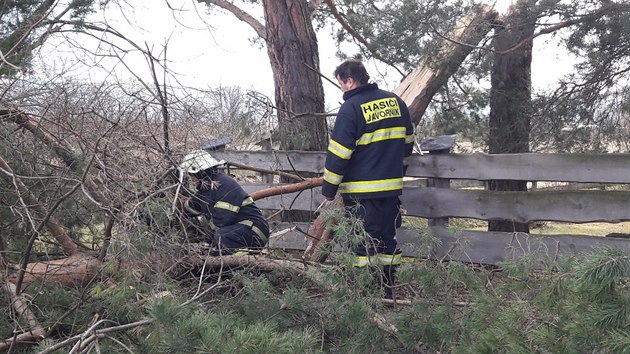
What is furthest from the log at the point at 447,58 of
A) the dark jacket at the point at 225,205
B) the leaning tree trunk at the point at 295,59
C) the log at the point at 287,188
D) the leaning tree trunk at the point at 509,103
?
the dark jacket at the point at 225,205

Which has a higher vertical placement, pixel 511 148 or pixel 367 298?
pixel 511 148

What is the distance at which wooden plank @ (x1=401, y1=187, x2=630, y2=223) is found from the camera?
543 centimetres

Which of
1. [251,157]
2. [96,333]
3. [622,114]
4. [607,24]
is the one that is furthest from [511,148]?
[96,333]

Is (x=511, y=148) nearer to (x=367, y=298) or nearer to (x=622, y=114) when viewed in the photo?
(x=622, y=114)

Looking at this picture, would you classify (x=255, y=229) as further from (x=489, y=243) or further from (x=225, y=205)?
(x=489, y=243)

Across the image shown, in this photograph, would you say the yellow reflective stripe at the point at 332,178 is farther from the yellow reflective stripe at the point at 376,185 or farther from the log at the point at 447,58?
the log at the point at 447,58

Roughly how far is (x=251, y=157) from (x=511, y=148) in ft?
10.7

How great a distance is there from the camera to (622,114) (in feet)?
23.9

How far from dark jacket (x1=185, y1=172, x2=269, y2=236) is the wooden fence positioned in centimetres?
72

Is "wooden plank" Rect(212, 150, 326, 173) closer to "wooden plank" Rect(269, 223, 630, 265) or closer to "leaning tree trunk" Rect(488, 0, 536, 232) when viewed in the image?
"wooden plank" Rect(269, 223, 630, 265)

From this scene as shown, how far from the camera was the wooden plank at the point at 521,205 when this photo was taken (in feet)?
17.8

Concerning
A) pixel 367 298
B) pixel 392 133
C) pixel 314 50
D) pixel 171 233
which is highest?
pixel 314 50

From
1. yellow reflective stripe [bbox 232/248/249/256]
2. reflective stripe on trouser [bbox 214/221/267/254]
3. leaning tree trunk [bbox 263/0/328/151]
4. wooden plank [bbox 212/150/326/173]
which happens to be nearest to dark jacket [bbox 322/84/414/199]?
reflective stripe on trouser [bbox 214/221/267/254]

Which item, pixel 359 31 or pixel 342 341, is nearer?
pixel 342 341
